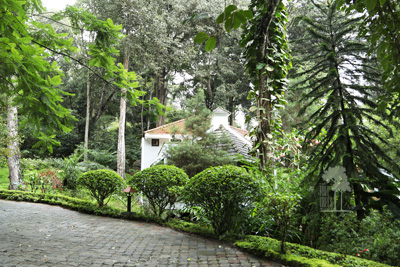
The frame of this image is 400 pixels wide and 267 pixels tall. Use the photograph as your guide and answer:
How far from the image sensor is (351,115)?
3.76 metres

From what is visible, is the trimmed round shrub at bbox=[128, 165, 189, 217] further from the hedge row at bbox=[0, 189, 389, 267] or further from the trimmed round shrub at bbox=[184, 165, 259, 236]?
the trimmed round shrub at bbox=[184, 165, 259, 236]

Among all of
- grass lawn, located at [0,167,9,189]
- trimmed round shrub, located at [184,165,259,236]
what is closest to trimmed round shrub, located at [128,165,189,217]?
trimmed round shrub, located at [184,165,259,236]

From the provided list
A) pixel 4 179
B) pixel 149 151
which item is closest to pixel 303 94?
pixel 149 151

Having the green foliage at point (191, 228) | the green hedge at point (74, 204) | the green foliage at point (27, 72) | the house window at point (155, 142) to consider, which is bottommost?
the green hedge at point (74, 204)

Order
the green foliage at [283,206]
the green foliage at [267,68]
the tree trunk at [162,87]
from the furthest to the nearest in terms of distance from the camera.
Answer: the tree trunk at [162,87], the green foliage at [267,68], the green foliage at [283,206]

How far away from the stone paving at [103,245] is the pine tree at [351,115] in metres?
1.60

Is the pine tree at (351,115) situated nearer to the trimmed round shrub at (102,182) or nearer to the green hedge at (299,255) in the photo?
the green hedge at (299,255)

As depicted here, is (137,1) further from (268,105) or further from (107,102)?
(268,105)

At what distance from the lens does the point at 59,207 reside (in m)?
8.71

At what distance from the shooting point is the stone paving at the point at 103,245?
3.87 metres

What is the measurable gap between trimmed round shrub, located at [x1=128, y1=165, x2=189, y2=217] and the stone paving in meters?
0.65

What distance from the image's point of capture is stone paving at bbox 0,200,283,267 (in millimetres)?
3875

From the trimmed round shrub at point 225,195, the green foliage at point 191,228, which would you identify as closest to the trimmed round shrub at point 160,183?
the green foliage at point 191,228

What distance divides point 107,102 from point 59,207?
54.1 ft
